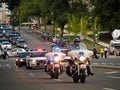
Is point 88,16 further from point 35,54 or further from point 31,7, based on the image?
point 35,54

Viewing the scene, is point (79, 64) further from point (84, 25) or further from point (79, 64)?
point (84, 25)

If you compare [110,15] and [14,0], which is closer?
[14,0]

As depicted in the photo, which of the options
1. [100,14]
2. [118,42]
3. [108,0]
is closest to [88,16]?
[100,14]

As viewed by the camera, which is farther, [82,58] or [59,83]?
[59,83]

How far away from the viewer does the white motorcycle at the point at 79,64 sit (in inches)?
888

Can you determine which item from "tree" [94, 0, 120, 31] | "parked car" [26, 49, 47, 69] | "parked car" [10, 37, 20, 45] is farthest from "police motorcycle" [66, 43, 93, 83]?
"parked car" [10, 37, 20, 45]

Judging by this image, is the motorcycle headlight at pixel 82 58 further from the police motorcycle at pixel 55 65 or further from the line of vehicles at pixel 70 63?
the police motorcycle at pixel 55 65

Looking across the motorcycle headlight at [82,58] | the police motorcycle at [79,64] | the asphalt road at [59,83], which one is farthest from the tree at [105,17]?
the motorcycle headlight at [82,58]

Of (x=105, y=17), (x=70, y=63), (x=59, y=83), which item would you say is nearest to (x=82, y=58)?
(x=70, y=63)

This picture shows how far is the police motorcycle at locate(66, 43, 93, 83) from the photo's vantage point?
22.6 metres

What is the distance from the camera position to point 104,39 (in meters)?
115

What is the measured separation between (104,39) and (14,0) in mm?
71420

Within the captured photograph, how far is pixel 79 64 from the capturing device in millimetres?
22625

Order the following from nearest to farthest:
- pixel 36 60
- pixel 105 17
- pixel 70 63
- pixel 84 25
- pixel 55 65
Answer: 1. pixel 70 63
2. pixel 55 65
3. pixel 36 60
4. pixel 105 17
5. pixel 84 25
